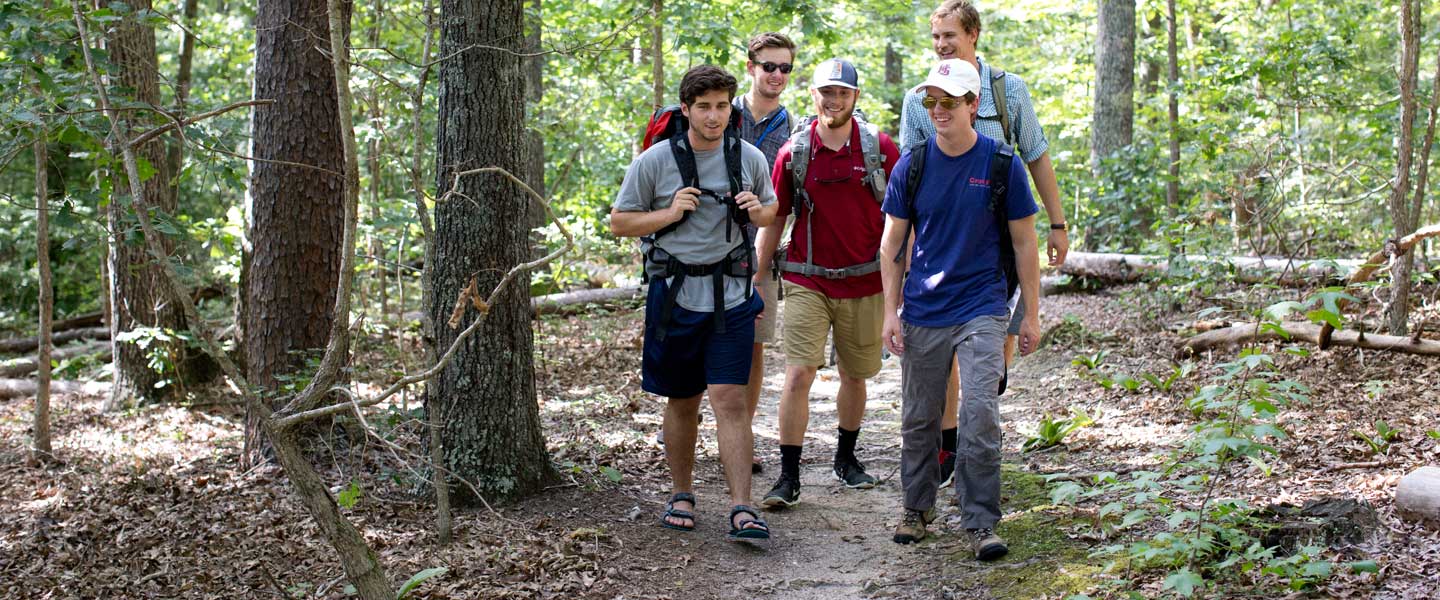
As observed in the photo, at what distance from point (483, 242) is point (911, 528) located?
2.43 meters

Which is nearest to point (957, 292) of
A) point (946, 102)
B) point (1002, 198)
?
point (1002, 198)

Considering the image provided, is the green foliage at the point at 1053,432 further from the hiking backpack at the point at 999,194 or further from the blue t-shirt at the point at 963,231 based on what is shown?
the blue t-shirt at the point at 963,231

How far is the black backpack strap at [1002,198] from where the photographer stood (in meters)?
4.49

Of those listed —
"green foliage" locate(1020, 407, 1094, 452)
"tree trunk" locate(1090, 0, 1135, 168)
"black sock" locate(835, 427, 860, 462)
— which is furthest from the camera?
"tree trunk" locate(1090, 0, 1135, 168)

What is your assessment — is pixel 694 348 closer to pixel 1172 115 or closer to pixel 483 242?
pixel 483 242

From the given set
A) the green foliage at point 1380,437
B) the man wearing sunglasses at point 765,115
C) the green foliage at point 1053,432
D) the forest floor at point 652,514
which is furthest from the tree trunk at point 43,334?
the green foliage at point 1380,437

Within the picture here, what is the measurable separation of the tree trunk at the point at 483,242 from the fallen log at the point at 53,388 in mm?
6594

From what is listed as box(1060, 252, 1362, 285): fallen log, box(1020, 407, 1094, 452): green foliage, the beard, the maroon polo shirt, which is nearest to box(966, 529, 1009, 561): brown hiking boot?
the maroon polo shirt

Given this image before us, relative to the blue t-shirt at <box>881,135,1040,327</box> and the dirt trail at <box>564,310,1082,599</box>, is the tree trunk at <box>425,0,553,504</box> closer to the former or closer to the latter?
the dirt trail at <box>564,310,1082,599</box>

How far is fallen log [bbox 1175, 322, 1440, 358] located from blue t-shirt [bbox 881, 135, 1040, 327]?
2.70 meters

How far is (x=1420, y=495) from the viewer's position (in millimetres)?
3941

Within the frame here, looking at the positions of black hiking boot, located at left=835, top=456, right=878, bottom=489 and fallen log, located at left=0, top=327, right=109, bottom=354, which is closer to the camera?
black hiking boot, located at left=835, top=456, right=878, bottom=489

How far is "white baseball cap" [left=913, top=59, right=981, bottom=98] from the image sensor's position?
437 cm

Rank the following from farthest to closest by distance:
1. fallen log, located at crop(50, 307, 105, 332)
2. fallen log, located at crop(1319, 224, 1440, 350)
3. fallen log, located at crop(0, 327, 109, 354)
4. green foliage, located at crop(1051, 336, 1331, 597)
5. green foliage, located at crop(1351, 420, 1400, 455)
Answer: fallen log, located at crop(50, 307, 105, 332)
fallen log, located at crop(0, 327, 109, 354)
fallen log, located at crop(1319, 224, 1440, 350)
green foliage, located at crop(1351, 420, 1400, 455)
green foliage, located at crop(1051, 336, 1331, 597)
